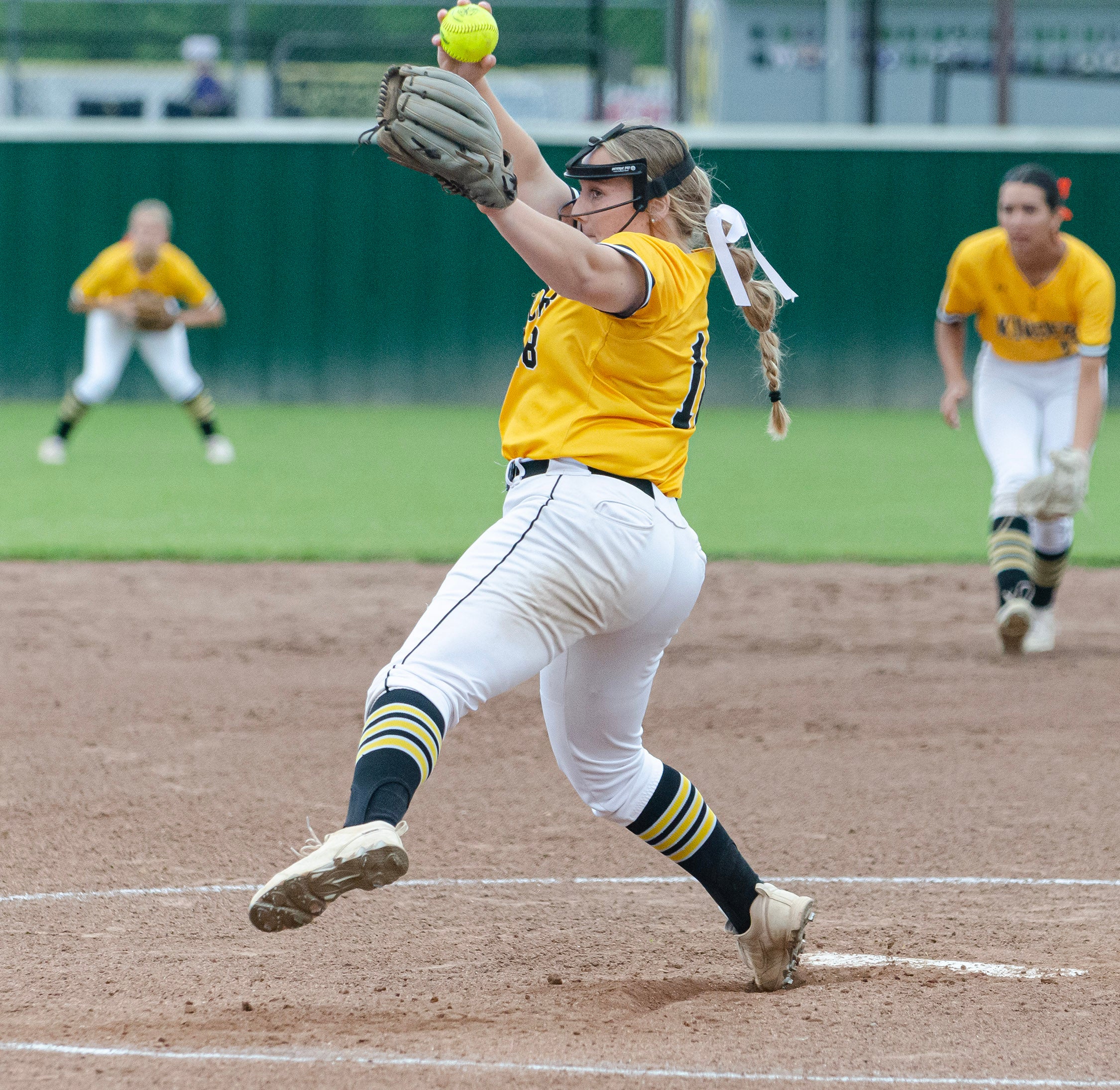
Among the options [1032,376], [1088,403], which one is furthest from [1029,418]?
[1088,403]

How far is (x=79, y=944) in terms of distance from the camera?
3623 mm

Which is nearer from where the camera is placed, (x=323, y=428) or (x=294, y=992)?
(x=294, y=992)

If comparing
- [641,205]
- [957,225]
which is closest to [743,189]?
[957,225]

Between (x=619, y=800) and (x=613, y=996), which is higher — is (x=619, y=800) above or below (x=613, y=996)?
above

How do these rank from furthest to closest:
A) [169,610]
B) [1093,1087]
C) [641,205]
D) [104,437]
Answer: [104,437]
[169,610]
[641,205]
[1093,1087]

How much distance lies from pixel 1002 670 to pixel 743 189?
38.0ft

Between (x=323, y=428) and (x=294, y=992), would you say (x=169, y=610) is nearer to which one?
(x=294, y=992)

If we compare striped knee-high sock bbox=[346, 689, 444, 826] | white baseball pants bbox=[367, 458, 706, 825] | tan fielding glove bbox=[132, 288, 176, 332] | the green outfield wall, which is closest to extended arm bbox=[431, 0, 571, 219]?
white baseball pants bbox=[367, 458, 706, 825]

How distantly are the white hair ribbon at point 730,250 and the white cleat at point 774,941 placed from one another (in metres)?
1.32

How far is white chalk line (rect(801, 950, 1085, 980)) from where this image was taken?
11.3 feet

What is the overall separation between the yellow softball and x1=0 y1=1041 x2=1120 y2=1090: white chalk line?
2.20 metres

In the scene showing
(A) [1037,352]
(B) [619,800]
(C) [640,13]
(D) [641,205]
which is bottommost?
(B) [619,800]

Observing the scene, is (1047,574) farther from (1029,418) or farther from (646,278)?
(646,278)

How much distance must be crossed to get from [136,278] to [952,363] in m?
7.75
